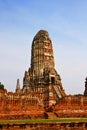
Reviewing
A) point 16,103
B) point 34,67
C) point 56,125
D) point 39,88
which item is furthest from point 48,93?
point 56,125

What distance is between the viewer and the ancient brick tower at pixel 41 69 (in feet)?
145

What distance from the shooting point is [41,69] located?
45812mm

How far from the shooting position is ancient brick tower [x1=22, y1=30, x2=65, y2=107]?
44122mm

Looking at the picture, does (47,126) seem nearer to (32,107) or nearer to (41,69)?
(32,107)

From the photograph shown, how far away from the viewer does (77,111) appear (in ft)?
99.6

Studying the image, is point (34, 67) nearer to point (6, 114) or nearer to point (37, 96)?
point (37, 96)

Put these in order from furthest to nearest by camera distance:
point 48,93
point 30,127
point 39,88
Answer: point 39,88
point 48,93
point 30,127

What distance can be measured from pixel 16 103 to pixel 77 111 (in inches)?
260

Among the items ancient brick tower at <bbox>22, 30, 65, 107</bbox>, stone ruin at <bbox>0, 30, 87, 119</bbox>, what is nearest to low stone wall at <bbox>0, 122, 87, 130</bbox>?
stone ruin at <bbox>0, 30, 87, 119</bbox>

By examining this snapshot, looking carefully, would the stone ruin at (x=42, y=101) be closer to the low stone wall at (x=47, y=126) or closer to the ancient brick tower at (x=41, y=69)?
the ancient brick tower at (x=41, y=69)

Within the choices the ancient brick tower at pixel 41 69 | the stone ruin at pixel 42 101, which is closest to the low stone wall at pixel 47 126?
the stone ruin at pixel 42 101

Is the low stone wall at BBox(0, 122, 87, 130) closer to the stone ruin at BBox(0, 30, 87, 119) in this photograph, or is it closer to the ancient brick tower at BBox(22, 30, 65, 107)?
the stone ruin at BBox(0, 30, 87, 119)

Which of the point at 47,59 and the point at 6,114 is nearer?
the point at 6,114

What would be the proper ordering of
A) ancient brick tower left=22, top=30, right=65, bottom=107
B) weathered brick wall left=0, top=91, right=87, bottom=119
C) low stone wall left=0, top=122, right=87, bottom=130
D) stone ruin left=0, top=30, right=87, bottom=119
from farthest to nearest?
ancient brick tower left=22, top=30, right=65, bottom=107 < stone ruin left=0, top=30, right=87, bottom=119 < weathered brick wall left=0, top=91, right=87, bottom=119 < low stone wall left=0, top=122, right=87, bottom=130
